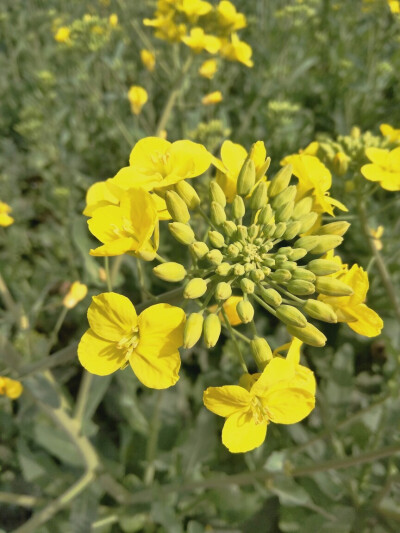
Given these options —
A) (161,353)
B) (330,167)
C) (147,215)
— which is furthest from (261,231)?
(330,167)

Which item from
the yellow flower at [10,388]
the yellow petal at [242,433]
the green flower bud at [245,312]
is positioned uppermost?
the green flower bud at [245,312]

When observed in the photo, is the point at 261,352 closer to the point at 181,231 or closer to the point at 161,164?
the point at 181,231

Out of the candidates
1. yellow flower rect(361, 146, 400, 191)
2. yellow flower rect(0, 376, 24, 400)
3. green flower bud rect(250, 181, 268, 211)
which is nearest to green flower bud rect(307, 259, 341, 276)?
green flower bud rect(250, 181, 268, 211)

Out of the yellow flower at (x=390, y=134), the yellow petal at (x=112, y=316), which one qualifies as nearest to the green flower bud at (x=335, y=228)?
the yellow petal at (x=112, y=316)

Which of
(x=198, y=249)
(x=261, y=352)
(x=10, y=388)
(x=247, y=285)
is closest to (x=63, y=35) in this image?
(x=10, y=388)

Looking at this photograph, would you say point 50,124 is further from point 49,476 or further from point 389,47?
point 389,47

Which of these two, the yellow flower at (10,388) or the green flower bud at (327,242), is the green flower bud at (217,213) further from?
the yellow flower at (10,388)
